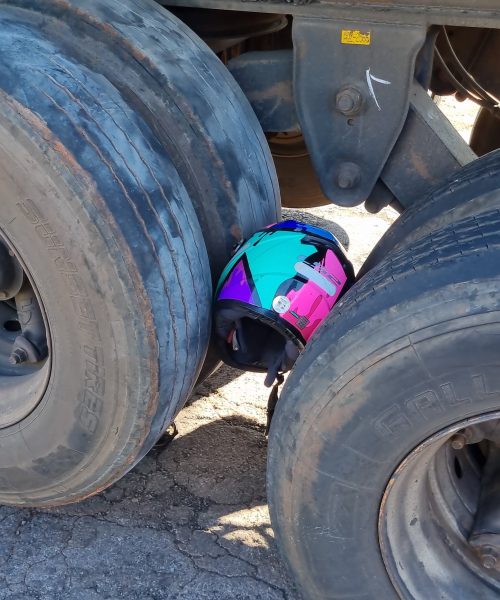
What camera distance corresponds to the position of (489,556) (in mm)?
1979

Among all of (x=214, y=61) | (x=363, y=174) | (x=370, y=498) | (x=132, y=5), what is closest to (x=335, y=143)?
(x=363, y=174)

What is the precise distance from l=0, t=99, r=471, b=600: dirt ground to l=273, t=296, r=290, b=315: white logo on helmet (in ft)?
2.63

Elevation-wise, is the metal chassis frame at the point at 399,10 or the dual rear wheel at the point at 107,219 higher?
the metal chassis frame at the point at 399,10

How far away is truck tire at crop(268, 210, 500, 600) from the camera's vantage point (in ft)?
5.43

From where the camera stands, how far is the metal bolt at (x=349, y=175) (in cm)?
250

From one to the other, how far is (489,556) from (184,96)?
4.86 ft

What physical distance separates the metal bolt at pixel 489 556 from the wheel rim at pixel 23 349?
125cm

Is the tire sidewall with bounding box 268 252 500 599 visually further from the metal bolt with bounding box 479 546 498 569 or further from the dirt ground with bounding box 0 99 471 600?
the dirt ground with bounding box 0 99 471 600

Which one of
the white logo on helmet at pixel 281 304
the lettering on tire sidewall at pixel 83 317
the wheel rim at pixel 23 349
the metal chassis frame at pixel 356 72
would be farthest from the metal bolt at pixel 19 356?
the metal chassis frame at pixel 356 72

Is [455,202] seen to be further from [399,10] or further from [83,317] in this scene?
[83,317]

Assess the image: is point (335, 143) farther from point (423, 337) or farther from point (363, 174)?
point (423, 337)

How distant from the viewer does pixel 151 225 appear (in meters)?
1.98

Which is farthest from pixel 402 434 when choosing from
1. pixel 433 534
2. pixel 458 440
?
pixel 433 534

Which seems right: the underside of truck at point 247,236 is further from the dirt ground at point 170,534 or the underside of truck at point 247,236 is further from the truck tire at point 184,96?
the dirt ground at point 170,534
